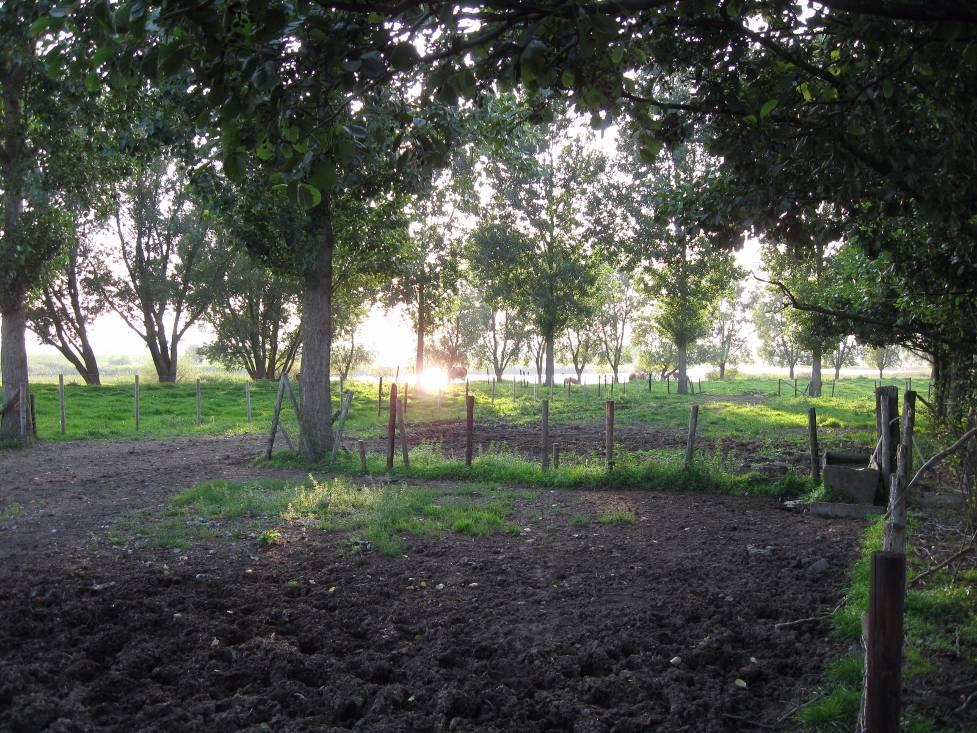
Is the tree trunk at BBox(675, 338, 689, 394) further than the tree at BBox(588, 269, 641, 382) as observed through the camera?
No

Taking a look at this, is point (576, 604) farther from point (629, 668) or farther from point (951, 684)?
point (951, 684)

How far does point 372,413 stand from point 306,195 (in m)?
25.5

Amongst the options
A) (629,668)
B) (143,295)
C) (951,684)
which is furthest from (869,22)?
(143,295)

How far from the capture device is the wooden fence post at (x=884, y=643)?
9.72 feet

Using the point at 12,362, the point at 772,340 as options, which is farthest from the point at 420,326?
the point at 772,340

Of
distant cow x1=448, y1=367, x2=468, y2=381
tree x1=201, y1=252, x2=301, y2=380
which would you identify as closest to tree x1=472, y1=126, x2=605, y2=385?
tree x1=201, y1=252, x2=301, y2=380

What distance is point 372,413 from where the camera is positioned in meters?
28.3

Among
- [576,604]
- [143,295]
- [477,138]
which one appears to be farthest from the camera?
[143,295]

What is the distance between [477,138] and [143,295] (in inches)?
1257

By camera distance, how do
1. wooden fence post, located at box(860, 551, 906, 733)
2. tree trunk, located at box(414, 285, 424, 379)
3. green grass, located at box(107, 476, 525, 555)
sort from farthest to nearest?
tree trunk, located at box(414, 285, 424, 379) → green grass, located at box(107, 476, 525, 555) → wooden fence post, located at box(860, 551, 906, 733)

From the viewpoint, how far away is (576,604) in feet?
20.0

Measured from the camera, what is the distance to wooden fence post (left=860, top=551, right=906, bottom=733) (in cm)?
296

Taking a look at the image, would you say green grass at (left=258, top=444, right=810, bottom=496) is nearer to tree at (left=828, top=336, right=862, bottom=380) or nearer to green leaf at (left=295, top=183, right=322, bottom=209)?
green leaf at (left=295, top=183, right=322, bottom=209)

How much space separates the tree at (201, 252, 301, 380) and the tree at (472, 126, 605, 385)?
11893mm
